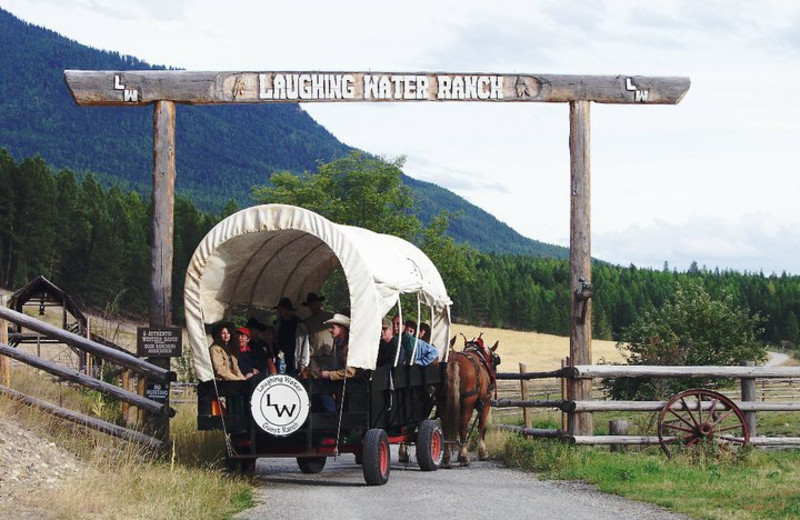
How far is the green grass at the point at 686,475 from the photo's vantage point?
1102 centimetres

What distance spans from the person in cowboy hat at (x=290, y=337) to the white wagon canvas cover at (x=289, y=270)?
70cm

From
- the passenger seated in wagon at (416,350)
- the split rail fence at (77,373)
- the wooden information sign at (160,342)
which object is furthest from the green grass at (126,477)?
the passenger seated in wagon at (416,350)

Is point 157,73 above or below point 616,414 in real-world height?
above

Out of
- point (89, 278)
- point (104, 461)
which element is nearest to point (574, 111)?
point (104, 461)

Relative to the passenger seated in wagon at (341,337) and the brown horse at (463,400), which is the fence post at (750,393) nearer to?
the brown horse at (463,400)

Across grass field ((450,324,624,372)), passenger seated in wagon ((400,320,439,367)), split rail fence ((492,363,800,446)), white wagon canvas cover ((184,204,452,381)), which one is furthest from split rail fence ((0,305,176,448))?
grass field ((450,324,624,372))

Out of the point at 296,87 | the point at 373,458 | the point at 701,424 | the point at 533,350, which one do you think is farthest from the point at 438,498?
the point at 533,350

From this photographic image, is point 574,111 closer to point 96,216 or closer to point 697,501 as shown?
point 697,501

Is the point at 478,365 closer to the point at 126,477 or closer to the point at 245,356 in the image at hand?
the point at 245,356

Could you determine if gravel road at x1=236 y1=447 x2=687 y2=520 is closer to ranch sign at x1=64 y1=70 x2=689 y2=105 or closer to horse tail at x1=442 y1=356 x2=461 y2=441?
Result: horse tail at x1=442 y1=356 x2=461 y2=441

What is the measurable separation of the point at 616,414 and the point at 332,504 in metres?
28.7

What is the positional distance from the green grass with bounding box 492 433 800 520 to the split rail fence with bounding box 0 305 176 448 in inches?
195

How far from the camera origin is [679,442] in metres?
15.4

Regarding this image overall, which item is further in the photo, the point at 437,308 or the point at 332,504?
the point at 437,308
